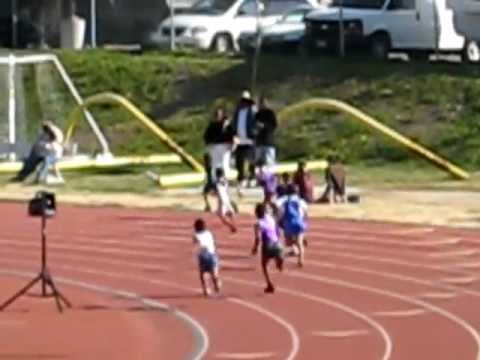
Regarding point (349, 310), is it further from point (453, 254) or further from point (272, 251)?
point (453, 254)

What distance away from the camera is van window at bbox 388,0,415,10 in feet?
156

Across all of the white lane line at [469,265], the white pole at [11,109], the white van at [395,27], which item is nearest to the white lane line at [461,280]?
the white lane line at [469,265]

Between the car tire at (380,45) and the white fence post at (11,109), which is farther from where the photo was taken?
the car tire at (380,45)

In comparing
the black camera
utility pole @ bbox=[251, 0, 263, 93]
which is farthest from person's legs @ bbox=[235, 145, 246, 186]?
the black camera

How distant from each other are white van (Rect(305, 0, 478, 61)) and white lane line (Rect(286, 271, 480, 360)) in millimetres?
21272

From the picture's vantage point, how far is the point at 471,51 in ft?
154

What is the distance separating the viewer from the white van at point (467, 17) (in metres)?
44.9

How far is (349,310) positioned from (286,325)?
123 cm

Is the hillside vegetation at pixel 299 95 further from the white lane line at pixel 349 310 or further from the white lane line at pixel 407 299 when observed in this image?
the white lane line at pixel 349 310

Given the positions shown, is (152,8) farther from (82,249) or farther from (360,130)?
(82,249)

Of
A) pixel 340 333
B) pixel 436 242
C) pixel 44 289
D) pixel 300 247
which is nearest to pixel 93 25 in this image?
pixel 436 242

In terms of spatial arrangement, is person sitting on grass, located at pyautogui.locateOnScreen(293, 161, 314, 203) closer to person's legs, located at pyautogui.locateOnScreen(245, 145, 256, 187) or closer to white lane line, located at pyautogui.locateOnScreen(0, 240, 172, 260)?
person's legs, located at pyautogui.locateOnScreen(245, 145, 256, 187)

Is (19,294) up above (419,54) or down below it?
below

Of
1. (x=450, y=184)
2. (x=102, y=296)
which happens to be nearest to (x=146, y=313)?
(x=102, y=296)
